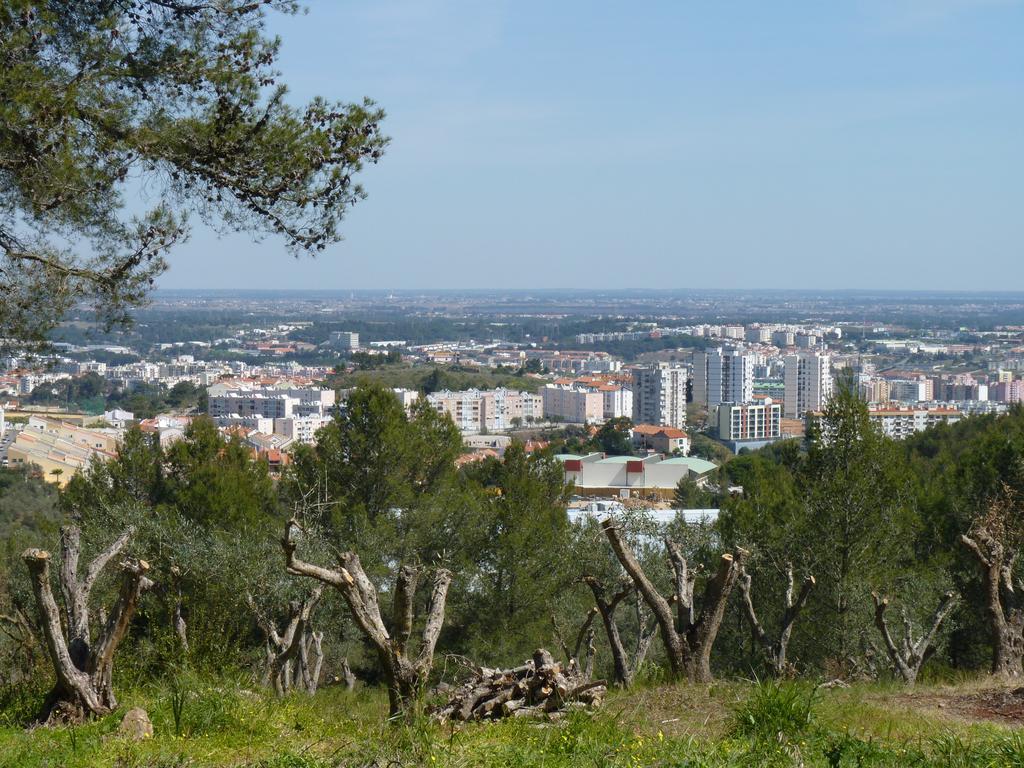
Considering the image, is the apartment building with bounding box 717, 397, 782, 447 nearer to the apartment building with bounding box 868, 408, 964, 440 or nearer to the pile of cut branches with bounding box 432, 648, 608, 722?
the apartment building with bounding box 868, 408, 964, 440

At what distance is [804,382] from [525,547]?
96.3 metres

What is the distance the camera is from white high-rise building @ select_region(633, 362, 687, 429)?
329 ft

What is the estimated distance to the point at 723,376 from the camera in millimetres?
111188

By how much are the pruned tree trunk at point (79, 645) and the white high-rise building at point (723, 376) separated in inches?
4122

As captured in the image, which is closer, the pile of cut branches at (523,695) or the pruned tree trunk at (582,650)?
the pile of cut branches at (523,695)

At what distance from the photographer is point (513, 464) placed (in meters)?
16.1

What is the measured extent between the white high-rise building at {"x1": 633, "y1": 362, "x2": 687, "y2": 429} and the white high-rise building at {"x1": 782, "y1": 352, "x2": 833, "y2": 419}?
34.8 ft

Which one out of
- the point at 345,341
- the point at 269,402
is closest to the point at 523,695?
the point at 269,402

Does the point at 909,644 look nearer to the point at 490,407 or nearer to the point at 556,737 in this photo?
the point at 556,737

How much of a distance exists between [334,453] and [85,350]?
121443 mm

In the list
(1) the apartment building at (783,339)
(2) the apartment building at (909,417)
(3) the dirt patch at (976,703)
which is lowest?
(2) the apartment building at (909,417)

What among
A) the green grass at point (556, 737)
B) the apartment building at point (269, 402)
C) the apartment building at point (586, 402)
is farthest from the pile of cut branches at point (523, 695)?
the apartment building at point (586, 402)

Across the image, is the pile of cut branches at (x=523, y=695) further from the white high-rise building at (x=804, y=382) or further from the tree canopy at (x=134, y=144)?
the white high-rise building at (x=804, y=382)

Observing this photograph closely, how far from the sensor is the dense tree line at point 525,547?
392 inches
